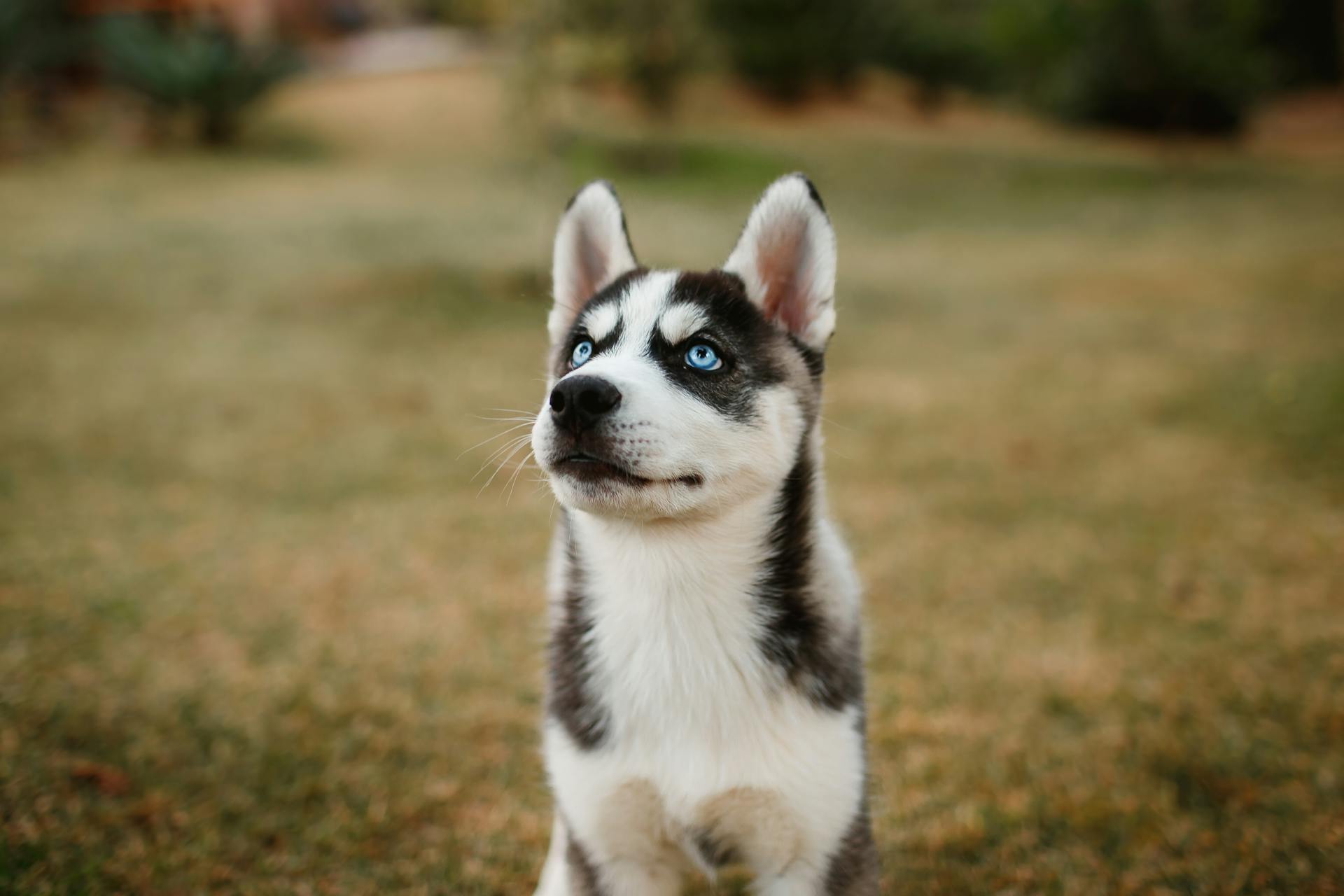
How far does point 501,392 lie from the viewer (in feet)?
29.7

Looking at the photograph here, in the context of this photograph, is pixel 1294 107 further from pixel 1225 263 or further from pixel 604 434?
pixel 604 434

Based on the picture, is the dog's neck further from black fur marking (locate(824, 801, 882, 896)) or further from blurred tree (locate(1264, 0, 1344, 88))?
blurred tree (locate(1264, 0, 1344, 88))

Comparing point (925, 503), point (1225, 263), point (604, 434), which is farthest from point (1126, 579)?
point (1225, 263)

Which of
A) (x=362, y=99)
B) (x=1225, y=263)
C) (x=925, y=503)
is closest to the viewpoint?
(x=925, y=503)

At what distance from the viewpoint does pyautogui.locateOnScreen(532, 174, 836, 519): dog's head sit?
2557mm

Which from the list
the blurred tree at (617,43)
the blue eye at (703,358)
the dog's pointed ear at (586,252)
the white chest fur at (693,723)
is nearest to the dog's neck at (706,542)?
the white chest fur at (693,723)

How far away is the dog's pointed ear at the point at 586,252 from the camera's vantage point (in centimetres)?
315

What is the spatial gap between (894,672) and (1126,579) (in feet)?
6.25

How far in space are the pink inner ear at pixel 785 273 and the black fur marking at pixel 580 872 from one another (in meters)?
1.66

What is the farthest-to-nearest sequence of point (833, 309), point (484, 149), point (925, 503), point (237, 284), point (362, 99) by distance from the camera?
point (362, 99), point (484, 149), point (237, 284), point (925, 503), point (833, 309)

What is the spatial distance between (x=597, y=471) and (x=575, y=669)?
694 millimetres

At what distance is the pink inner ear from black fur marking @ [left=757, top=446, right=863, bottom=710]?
478 mm

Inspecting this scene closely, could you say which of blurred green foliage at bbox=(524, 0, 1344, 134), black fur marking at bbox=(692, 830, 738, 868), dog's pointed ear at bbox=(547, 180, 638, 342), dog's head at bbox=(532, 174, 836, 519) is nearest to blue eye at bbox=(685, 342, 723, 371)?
dog's head at bbox=(532, 174, 836, 519)

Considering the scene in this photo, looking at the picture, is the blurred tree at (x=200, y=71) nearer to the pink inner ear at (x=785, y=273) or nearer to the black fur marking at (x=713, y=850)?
the pink inner ear at (x=785, y=273)
